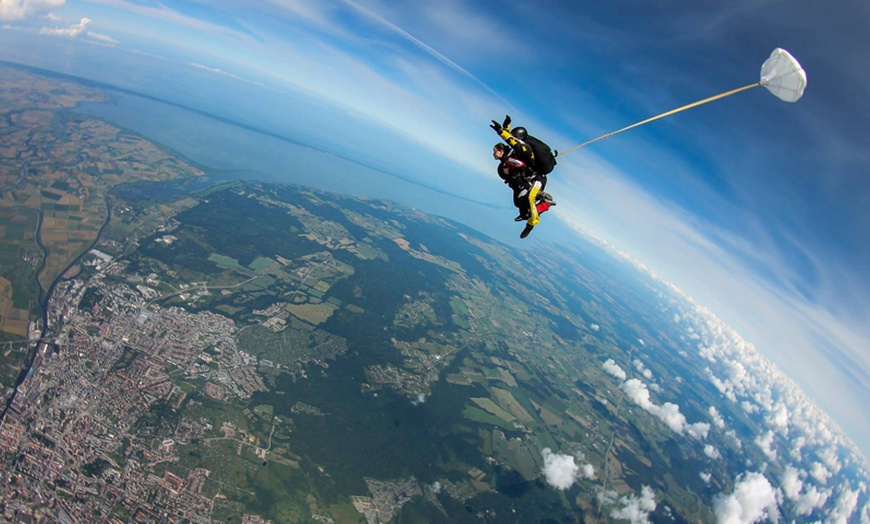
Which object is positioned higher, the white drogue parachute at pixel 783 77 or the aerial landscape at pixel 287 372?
the white drogue parachute at pixel 783 77

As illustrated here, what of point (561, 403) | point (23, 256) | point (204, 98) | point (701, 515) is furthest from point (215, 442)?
point (204, 98)

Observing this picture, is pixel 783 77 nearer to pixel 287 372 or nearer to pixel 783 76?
pixel 783 76

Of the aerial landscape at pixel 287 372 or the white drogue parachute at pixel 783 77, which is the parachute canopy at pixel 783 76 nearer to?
the white drogue parachute at pixel 783 77

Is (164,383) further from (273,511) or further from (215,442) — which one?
(273,511)

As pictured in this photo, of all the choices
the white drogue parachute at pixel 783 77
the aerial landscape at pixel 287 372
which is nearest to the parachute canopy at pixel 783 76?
the white drogue parachute at pixel 783 77

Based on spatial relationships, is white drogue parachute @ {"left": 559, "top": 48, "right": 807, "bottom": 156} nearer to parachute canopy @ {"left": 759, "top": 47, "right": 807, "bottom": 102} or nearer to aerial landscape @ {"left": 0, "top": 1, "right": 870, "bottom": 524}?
parachute canopy @ {"left": 759, "top": 47, "right": 807, "bottom": 102}

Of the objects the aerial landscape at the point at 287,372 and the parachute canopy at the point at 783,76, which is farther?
the aerial landscape at the point at 287,372
